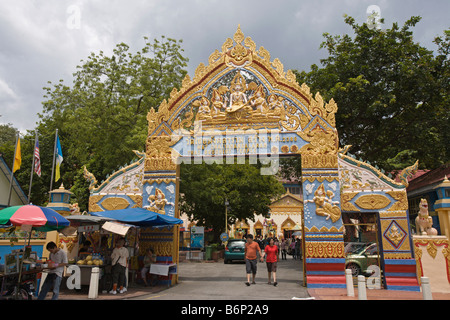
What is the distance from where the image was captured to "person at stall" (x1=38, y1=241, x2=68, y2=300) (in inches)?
303

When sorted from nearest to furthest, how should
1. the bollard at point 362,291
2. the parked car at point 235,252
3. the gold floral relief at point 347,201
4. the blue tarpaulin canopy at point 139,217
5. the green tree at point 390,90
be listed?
the bollard at point 362,291, the blue tarpaulin canopy at point 139,217, the gold floral relief at point 347,201, the green tree at point 390,90, the parked car at point 235,252

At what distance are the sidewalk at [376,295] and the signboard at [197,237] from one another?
16.0m

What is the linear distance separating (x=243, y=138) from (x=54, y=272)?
275 inches

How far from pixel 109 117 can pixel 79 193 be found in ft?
18.7

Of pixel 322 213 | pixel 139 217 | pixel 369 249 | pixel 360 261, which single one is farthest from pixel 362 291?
pixel 369 249

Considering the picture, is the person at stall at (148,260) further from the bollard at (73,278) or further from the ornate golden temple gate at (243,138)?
the bollard at (73,278)

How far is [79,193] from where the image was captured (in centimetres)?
2152

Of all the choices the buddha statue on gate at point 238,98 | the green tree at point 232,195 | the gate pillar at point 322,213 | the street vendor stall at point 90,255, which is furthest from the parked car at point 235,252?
the buddha statue on gate at point 238,98

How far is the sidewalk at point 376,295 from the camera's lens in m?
8.73

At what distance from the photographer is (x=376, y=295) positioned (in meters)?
9.12

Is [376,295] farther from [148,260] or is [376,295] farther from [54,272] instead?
[54,272]

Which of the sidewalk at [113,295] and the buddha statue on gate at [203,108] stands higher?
the buddha statue on gate at [203,108]

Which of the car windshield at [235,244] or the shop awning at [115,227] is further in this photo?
the car windshield at [235,244]

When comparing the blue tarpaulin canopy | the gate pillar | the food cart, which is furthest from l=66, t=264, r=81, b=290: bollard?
the gate pillar
